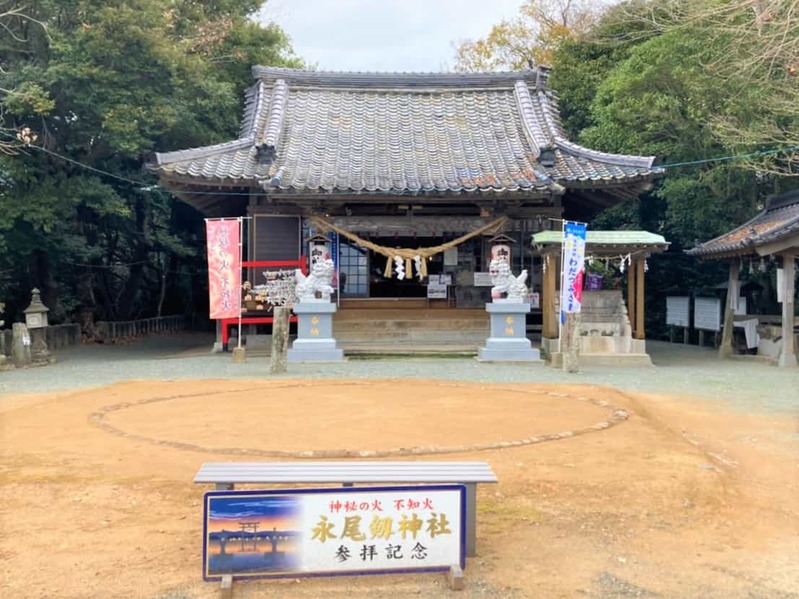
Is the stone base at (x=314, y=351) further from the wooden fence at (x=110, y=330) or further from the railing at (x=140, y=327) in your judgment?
the railing at (x=140, y=327)

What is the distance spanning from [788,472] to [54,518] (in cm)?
562

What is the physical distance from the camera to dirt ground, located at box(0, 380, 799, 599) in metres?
3.65

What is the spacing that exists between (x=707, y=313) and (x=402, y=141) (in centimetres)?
943

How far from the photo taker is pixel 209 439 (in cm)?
666

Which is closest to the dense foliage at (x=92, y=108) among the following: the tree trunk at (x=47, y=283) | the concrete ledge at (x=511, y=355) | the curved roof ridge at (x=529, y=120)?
the tree trunk at (x=47, y=283)

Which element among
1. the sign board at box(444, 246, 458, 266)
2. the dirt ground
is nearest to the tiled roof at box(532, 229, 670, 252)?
the sign board at box(444, 246, 458, 266)

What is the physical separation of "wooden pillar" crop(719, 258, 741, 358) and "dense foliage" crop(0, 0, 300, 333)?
44.4 feet

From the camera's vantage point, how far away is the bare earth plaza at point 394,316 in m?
3.75

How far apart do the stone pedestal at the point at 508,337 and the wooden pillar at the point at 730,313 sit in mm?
5352

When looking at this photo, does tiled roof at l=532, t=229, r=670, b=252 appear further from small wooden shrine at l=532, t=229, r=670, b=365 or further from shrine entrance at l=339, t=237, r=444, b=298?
shrine entrance at l=339, t=237, r=444, b=298

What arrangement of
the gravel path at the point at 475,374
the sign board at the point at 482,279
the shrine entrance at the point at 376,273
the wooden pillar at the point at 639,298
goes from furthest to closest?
the shrine entrance at the point at 376,273 < the sign board at the point at 482,279 < the wooden pillar at the point at 639,298 < the gravel path at the point at 475,374

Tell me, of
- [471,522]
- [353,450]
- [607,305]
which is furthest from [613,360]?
[471,522]

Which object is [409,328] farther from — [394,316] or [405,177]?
[405,177]

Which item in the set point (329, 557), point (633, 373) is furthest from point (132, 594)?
point (633, 373)
